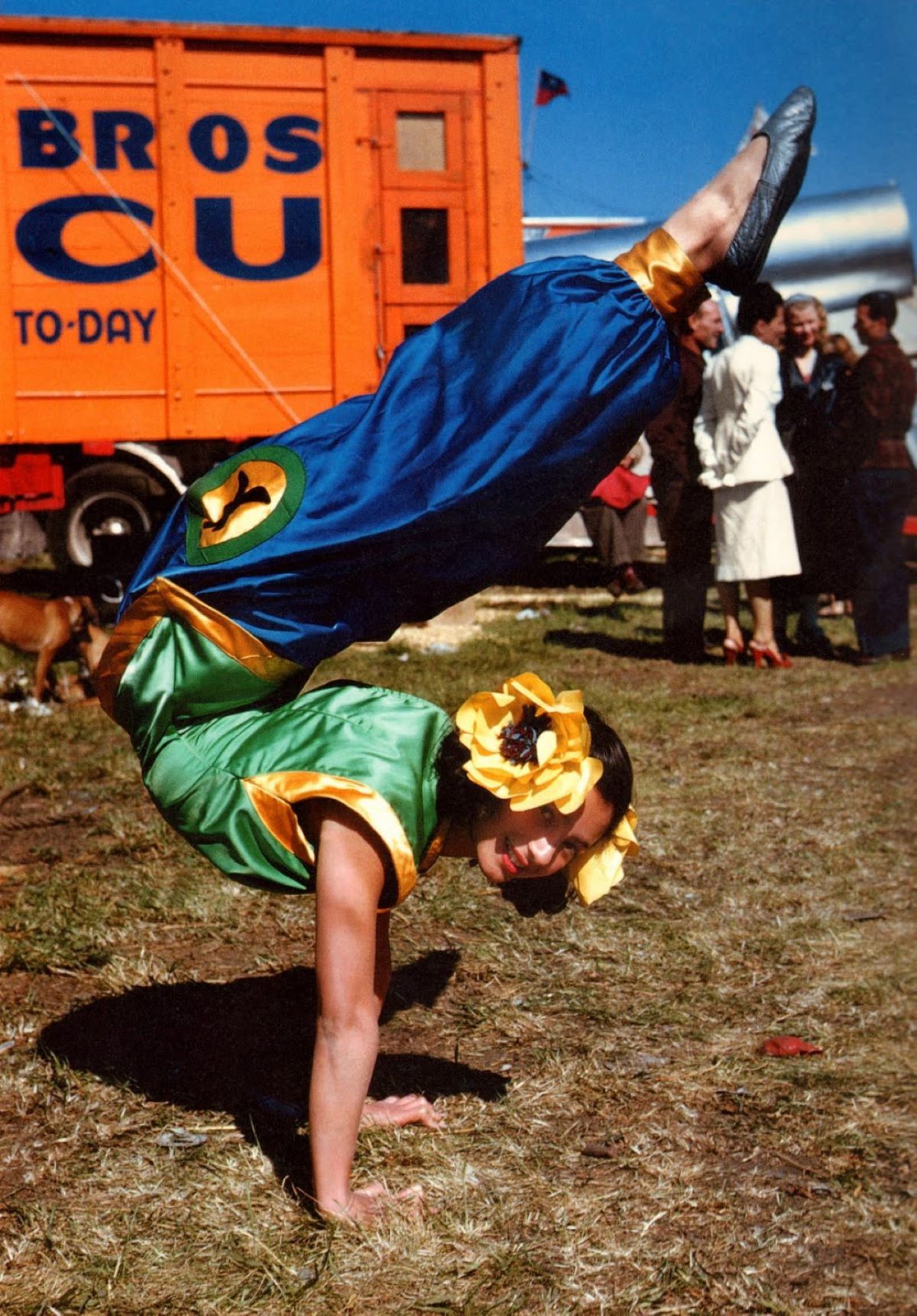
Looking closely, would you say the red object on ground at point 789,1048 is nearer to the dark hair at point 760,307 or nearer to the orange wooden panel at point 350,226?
the dark hair at point 760,307

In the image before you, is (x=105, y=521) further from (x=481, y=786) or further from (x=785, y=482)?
(x=481, y=786)

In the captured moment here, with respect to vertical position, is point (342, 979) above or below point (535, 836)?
below

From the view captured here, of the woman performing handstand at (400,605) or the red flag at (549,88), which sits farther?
the red flag at (549,88)

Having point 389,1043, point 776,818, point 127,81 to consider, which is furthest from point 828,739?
point 127,81

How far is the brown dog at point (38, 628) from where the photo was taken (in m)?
7.12

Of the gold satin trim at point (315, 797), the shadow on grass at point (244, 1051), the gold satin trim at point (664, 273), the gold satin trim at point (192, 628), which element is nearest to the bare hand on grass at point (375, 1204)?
the shadow on grass at point (244, 1051)

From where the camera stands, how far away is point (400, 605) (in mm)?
2443

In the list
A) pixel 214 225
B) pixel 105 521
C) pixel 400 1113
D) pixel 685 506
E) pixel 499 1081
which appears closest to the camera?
pixel 400 1113

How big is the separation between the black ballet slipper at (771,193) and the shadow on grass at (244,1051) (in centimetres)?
161

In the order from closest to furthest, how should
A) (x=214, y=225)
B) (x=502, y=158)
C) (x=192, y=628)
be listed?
(x=192, y=628)
(x=214, y=225)
(x=502, y=158)

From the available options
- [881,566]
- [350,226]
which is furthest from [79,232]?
[881,566]

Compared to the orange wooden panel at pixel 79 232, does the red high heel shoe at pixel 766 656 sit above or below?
below

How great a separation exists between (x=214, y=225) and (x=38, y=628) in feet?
11.4

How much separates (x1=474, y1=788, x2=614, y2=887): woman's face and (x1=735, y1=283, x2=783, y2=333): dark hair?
18.6ft
